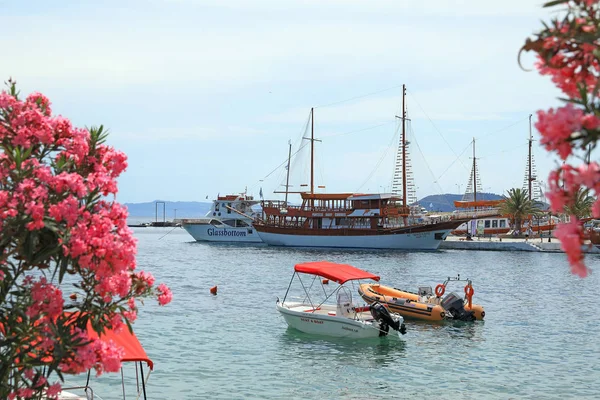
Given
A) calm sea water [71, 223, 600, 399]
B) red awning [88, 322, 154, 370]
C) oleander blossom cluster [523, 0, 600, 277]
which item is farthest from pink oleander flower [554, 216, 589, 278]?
calm sea water [71, 223, 600, 399]

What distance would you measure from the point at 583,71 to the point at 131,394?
15179 mm

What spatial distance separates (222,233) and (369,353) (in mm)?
78617

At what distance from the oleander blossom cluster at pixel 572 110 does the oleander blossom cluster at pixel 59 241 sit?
3.85 meters

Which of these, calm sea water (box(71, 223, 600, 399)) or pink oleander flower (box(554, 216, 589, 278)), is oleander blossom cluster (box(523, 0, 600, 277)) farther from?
calm sea water (box(71, 223, 600, 399))

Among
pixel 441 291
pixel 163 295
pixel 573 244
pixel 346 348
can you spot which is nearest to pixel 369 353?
pixel 346 348

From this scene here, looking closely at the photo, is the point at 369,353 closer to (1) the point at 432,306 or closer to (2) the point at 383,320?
(2) the point at 383,320

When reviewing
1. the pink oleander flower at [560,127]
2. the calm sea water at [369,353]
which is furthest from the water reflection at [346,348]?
the pink oleander flower at [560,127]

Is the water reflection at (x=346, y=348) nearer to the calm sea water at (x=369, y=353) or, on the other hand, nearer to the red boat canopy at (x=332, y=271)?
the calm sea water at (x=369, y=353)

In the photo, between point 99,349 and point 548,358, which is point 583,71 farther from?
point 548,358

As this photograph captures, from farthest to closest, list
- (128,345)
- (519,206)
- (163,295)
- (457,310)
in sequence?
(519,206), (457,310), (128,345), (163,295)

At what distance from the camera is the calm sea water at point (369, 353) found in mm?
18547

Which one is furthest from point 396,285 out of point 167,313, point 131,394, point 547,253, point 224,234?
point 224,234

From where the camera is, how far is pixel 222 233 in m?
100

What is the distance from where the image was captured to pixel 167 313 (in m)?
30.8
